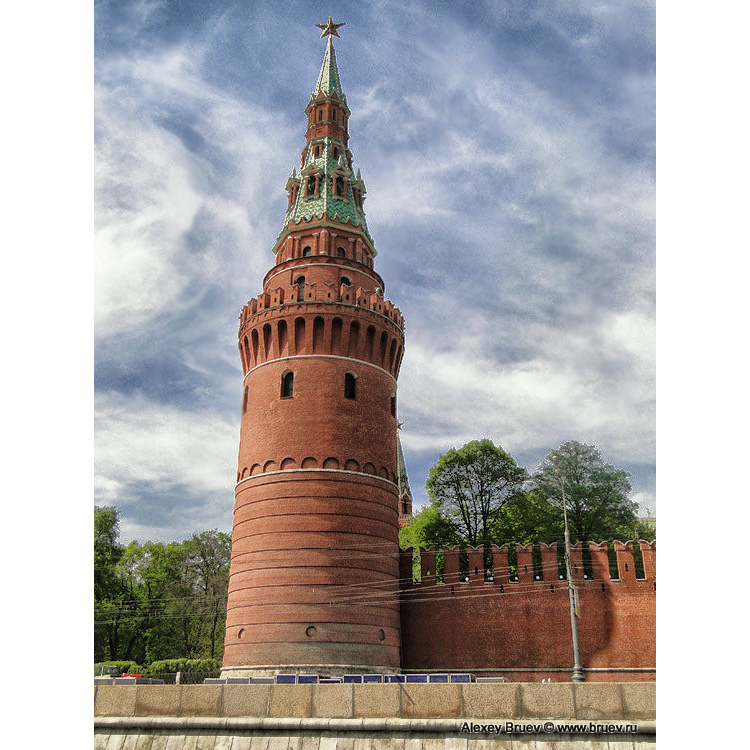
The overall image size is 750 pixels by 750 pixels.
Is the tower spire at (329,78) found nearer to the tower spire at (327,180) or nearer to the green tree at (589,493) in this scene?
the tower spire at (327,180)

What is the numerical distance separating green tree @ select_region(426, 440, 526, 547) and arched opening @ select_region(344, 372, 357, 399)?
14.4 metres

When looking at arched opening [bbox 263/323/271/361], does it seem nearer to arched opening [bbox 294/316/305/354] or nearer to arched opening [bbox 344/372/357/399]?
arched opening [bbox 294/316/305/354]

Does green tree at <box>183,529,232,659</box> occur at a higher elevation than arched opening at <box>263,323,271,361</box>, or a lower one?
lower

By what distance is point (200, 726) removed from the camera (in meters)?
13.0

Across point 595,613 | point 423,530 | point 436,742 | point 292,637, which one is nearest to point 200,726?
point 436,742

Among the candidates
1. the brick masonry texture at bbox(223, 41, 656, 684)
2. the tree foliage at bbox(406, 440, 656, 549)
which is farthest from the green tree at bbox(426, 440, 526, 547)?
the brick masonry texture at bbox(223, 41, 656, 684)

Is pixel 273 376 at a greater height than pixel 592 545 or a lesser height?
greater

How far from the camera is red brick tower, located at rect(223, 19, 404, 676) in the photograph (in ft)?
75.5

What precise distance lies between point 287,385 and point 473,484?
1647cm

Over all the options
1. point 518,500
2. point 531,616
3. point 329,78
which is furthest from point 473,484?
point 329,78

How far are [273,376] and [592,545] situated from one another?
1394 cm

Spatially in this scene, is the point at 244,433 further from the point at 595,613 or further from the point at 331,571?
the point at 595,613

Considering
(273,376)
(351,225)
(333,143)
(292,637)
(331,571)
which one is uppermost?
(333,143)

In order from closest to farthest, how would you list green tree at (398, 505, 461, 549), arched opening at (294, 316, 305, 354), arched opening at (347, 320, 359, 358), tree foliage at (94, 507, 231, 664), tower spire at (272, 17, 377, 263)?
arched opening at (294, 316, 305, 354)
arched opening at (347, 320, 359, 358)
tower spire at (272, 17, 377, 263)
green tree at (398, 505, 461, 549)
tree foliage at (94, 507, 231, 664)
